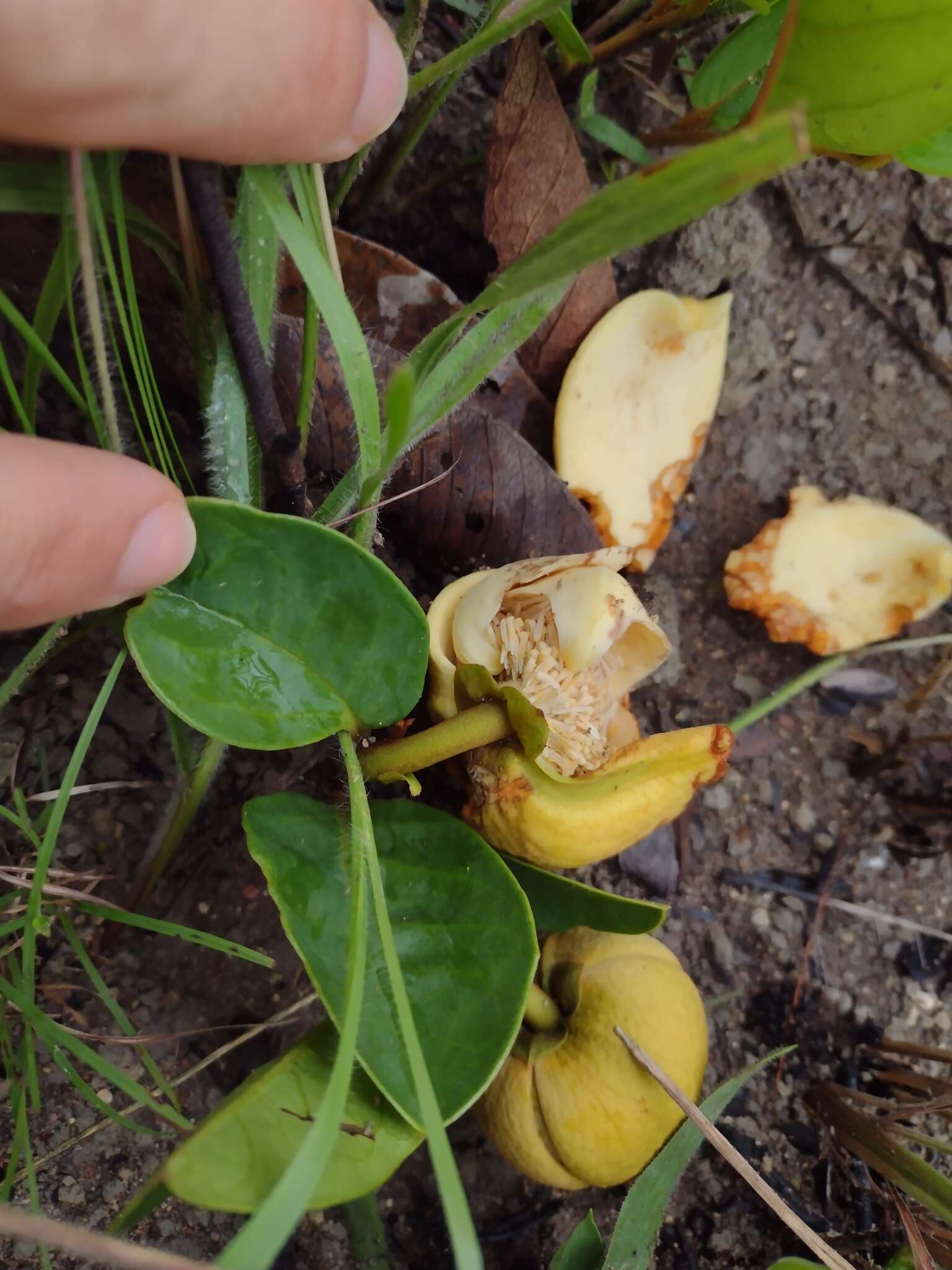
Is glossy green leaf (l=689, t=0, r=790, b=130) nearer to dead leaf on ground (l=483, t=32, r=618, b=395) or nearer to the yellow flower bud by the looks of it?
dead leaf on ground (l=483, t=32, r=618, b=395)

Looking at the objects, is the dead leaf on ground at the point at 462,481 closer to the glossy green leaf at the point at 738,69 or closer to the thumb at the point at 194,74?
the thumb at the point at 194,74

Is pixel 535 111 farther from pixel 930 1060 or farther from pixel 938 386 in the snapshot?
pixel 930 1060

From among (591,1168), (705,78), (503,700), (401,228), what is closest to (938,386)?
(705,78)

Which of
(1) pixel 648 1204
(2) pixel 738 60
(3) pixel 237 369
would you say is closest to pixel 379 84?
(3) pixel 237 369

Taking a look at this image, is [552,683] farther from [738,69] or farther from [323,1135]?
[738,69]

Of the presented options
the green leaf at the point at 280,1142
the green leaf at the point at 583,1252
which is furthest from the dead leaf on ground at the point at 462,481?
the green leaf at the point at 583,1252

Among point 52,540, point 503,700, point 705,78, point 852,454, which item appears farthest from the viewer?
point 852,454
